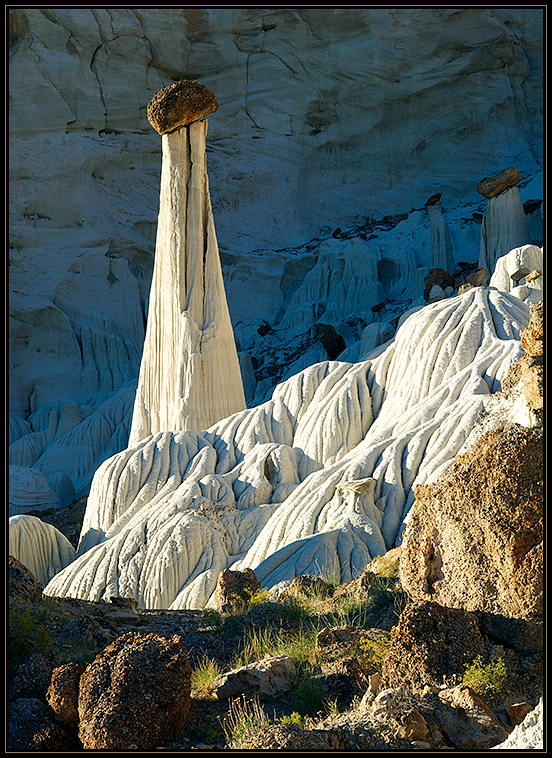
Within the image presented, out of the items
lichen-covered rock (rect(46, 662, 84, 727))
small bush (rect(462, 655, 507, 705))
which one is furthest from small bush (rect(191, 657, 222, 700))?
small bush (rect(462, 655, 507, 705))

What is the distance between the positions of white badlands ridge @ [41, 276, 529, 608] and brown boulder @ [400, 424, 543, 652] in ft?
11.8

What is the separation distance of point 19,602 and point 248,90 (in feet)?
117

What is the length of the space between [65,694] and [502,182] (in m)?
25.8

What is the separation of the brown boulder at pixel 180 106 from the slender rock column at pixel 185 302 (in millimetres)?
21

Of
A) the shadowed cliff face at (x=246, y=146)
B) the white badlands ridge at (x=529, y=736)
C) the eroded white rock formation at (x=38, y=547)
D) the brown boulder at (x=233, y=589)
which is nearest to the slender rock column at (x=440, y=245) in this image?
the shadowed cliff face at (x=246, y=146)

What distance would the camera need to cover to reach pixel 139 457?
49.3 feet

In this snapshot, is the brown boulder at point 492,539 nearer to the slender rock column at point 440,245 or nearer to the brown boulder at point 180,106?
the brown boulder at point 180,106

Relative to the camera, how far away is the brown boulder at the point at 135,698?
4.92m

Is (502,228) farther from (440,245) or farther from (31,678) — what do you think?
(31,678)

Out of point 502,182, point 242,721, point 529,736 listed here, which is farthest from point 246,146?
point 529,736

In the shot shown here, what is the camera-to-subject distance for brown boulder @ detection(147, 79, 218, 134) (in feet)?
62.0

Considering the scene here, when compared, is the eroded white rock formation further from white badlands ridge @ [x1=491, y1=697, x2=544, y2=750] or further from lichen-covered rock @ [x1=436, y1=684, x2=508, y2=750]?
white badlands ridge @ [x1=491, y1=697, x2=544, y2=750]

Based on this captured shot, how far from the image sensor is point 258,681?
546cm

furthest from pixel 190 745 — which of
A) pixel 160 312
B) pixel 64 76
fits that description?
pixel 64 76
